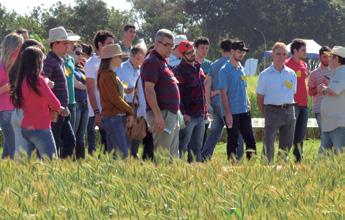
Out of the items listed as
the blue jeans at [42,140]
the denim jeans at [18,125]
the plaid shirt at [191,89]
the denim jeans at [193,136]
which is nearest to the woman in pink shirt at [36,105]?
the blue jeans at [42,140]

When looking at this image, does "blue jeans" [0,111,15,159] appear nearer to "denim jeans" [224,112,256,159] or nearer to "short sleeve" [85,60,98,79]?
"short sleeve" [85,60,98,79]

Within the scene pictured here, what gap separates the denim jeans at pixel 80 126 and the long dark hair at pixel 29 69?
9.66 ft

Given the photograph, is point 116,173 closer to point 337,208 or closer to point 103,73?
point 337,208

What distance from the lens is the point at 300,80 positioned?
1188cm

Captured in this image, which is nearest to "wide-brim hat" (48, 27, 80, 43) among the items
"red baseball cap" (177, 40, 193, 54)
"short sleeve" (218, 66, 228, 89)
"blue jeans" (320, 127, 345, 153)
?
"red baseball cap" (177, 40, 193, 54)

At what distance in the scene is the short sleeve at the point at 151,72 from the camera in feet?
28.6

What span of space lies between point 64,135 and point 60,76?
2.26 feet

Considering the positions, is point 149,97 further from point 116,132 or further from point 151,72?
point 116,132

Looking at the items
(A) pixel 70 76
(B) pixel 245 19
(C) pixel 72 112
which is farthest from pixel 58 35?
(B) pixel 245 19

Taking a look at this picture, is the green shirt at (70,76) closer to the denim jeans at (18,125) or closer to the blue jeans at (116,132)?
the blue jeans at (116,132)

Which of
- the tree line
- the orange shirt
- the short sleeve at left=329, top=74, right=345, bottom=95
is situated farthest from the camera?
the tree line

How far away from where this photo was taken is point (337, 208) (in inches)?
166

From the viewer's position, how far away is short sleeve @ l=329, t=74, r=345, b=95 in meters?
9.98

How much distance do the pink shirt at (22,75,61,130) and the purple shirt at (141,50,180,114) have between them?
3.34ft
